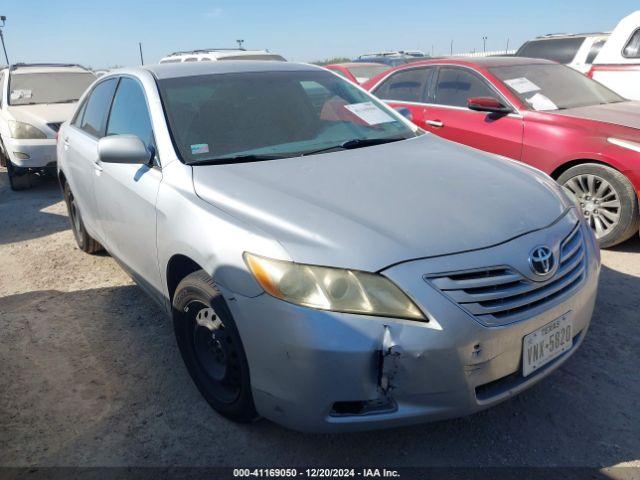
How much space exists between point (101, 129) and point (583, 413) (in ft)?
11.1

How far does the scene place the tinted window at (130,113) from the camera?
3.06 meters

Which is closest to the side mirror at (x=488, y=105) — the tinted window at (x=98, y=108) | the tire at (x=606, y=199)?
the tire at (x=606, y=199)

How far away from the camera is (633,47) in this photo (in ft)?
22.3

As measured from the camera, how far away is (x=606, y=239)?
4.39 m

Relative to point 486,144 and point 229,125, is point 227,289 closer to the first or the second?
point 229,125

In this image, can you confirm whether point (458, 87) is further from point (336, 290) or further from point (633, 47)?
point (336, 290)

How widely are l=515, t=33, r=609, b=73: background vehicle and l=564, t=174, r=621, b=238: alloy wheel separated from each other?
5.03m

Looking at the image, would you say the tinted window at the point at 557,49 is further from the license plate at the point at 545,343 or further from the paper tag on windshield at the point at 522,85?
the license plate at the point at 545,343

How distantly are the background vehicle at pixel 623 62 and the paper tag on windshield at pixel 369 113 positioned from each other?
14.5ft

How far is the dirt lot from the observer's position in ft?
7.54

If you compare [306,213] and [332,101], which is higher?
[332,101]

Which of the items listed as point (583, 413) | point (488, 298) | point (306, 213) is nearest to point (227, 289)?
point (306, 213)

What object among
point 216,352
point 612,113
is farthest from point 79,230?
point 612,113

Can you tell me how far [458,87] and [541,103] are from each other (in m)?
0.89
